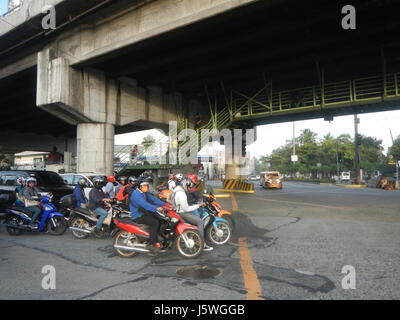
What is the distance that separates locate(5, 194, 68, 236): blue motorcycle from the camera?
7891mm

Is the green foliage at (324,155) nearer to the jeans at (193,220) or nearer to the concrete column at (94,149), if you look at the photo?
the concrete column at (94,149)

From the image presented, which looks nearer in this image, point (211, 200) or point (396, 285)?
point (396, 285)

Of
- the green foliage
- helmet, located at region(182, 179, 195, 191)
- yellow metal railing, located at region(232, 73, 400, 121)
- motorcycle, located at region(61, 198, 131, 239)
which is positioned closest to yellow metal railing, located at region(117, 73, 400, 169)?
yellow metal railing, located at region(232, 73, 400, 121)

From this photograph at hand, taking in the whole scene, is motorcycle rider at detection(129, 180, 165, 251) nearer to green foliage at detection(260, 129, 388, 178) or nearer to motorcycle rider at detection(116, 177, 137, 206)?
motorcycle rider at detection(116, 177, 137, 206)

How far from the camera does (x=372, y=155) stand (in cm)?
7300

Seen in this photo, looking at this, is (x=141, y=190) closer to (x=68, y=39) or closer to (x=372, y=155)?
(x=68, y=39)

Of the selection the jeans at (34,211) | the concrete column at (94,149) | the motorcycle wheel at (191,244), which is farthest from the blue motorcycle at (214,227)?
the concrete column at (94,149)

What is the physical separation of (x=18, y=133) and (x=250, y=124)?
107 feet

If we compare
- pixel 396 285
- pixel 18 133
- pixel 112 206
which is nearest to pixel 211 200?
pixel 112 206

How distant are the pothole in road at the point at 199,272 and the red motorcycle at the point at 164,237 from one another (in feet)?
2.10

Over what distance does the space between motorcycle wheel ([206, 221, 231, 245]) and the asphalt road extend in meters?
0.26

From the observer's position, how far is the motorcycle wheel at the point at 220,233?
674 centimetres

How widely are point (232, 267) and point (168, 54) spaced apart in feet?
39.4
